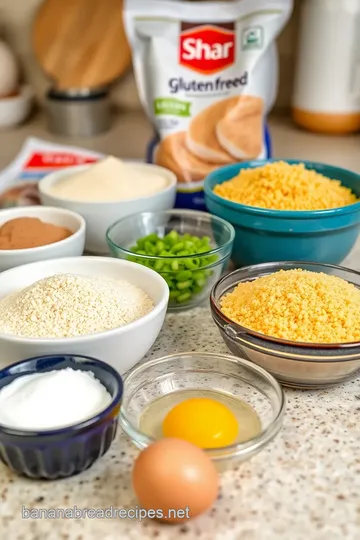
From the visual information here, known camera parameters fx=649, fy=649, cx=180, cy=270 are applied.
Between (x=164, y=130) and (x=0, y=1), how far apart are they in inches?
34.3

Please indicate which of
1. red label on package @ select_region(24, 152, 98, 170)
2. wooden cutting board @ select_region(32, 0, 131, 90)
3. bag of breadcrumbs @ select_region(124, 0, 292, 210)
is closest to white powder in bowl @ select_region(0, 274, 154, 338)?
bag of breadcrumbs @ select_region(124, 0, 292, 210)

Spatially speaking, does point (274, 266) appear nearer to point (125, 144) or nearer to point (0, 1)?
point (125, 144)

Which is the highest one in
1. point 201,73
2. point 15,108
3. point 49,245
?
point 201,73

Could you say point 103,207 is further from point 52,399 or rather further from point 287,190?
point 52,399

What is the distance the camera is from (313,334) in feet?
2.34

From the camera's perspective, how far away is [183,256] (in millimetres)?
890

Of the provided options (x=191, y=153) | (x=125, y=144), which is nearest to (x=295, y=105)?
(x=125, y=144)

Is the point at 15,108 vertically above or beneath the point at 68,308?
beneath

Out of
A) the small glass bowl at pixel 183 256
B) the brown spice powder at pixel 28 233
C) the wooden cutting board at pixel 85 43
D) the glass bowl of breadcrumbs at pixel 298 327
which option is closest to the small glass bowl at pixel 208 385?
the glass bowl of breadcrumbs at pixel 298 327

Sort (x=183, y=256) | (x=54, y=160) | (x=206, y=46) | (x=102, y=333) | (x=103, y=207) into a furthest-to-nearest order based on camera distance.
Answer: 1. (x=54, y=160)
2. (x=206, y=46)
3. (x=103, y=207)
4. (x=183, y=256)
5. (x=102, y=333)

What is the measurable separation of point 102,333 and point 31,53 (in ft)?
4.48

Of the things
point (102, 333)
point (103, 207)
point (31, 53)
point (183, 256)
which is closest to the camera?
point (102, 333)

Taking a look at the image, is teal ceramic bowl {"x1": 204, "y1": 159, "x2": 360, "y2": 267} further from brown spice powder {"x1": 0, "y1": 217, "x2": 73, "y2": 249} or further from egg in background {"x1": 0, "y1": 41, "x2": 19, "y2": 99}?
egg in background {"x1": 0, "y1": 41, "x2": 19, "y2": 99}

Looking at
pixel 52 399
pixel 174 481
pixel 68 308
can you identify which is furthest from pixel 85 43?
pixel 174 481
